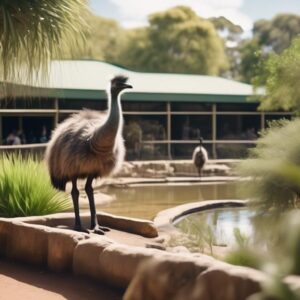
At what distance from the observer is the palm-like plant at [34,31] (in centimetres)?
675

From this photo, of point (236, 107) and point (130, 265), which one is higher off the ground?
point (236, 107)

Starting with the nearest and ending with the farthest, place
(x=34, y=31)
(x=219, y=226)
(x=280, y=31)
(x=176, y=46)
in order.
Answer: (x=34, y=31) → (x=219, y=226) → (x=176, y=46) → (x=280, y=31)

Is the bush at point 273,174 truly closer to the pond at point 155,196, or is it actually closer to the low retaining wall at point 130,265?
the low retaining wall at point 130,265

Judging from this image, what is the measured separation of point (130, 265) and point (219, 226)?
4.92 m

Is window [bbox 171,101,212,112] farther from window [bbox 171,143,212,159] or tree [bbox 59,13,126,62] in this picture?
tree [bbox 59,13,126,62]

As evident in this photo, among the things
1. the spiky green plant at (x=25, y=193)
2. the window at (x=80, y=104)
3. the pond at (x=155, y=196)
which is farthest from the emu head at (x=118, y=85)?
the window at (x=80, y=104)

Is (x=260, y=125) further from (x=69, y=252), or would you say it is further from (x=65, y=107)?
(x=69, y=252)

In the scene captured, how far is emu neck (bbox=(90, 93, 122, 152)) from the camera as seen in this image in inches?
276

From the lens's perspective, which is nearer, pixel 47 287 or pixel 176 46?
pixel 47 287

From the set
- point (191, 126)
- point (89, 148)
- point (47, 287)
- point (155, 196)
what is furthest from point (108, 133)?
point (191, 126)

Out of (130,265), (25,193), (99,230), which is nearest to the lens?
(130,265)

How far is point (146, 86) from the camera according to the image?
22.9 metres

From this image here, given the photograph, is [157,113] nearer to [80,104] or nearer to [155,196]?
[80,104]

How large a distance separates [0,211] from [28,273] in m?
2.16
